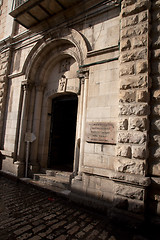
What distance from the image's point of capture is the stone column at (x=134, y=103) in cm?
303

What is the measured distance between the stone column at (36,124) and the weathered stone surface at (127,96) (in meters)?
3.98

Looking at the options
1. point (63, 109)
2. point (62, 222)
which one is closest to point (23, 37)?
point (63, 109)

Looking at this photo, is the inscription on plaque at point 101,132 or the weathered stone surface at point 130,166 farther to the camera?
the inscription on plaque at point 101,132

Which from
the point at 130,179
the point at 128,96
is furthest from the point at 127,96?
the point at 130,179

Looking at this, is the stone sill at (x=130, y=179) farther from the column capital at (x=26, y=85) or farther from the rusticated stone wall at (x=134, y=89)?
the column capital at (x=26, y=85)

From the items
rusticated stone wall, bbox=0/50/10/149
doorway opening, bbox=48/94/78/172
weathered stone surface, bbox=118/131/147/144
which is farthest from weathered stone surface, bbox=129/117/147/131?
rusticated stone wall, bbox=0/50/10/149

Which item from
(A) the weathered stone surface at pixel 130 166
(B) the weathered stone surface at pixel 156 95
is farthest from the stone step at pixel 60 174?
(B) the weathered stone surface at pixel 156 95

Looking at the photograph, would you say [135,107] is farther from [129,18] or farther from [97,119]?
[129,18]

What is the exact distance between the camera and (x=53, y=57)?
619 cm

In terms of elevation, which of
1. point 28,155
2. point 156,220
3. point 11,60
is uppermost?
point 11,60

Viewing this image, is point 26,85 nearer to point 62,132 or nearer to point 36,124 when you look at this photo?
point 36,124

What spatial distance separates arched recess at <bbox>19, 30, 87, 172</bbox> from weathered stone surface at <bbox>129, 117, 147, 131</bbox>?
3.00 m

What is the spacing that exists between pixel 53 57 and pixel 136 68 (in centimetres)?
394

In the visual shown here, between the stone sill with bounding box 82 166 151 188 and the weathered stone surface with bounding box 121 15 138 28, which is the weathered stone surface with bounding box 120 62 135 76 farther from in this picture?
the stone sill with bounding box 82 166 151 188
